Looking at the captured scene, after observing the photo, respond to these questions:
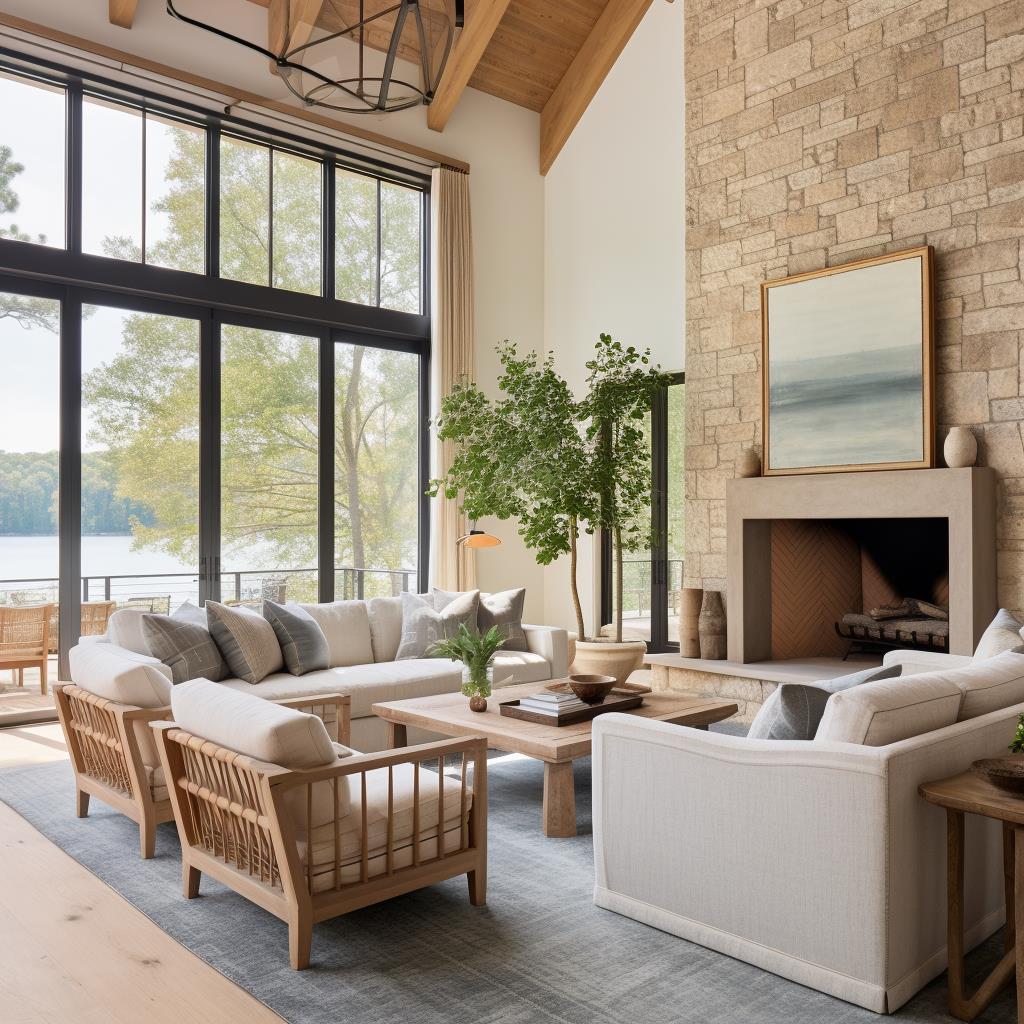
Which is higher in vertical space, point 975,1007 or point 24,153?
point 24,153

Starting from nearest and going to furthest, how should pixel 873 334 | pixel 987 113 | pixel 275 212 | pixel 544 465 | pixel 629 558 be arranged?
pixel 987 113, pixel 873 334, pixel 544 465, pixel 275 212, pixel 629 558

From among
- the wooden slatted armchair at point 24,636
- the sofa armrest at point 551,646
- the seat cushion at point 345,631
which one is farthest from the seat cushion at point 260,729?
the wooden slatted armchair at point 24,636

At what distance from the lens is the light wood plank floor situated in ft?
7.73

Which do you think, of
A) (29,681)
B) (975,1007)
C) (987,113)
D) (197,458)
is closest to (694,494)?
(987,113)

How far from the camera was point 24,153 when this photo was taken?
234 inches

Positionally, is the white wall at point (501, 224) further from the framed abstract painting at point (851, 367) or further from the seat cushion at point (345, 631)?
the framed abstract painting at point (851, 367)

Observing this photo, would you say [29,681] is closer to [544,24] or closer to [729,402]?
[729,402]

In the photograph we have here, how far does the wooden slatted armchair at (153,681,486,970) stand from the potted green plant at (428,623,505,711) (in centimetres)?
101

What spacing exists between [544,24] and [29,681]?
6.56m

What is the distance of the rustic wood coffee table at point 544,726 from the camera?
3.60 m

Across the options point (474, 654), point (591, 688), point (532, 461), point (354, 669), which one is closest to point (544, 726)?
point (591, 688)

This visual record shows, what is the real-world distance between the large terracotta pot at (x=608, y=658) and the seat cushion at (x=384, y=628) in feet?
4.34

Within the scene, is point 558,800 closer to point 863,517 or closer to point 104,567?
point 863,517

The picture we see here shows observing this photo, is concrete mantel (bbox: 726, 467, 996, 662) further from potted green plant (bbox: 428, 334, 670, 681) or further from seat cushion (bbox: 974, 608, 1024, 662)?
seat cushion (bbox: 974, 608, 1024, 662)
